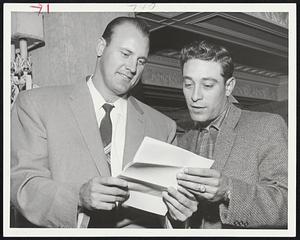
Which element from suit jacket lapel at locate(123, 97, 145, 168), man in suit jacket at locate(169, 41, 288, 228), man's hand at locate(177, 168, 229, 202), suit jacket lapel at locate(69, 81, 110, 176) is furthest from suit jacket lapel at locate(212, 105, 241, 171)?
suit jacket lapel at locate(69, 81, 110, 176)

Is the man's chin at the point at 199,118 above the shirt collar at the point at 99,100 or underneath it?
underneath

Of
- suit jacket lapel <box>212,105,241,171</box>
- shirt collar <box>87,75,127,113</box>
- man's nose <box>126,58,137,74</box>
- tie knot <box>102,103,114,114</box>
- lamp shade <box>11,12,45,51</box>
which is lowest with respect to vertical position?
suit jacket lapel <box>212,105,241,171</box>

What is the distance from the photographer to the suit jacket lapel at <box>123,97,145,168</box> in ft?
4.26

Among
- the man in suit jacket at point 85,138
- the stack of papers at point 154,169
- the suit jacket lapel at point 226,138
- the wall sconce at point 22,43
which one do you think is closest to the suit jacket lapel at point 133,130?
the man in suit jacket at point 85,138

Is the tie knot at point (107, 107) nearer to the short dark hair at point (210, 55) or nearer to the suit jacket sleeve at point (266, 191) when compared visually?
the short dark hair at point (210, 55)

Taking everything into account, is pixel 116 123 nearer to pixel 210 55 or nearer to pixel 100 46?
pixel 100 46

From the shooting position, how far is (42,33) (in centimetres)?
146

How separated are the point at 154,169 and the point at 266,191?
40 cm

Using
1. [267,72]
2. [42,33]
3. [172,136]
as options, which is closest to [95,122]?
[172,136]

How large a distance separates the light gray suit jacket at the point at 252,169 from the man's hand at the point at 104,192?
31 cm

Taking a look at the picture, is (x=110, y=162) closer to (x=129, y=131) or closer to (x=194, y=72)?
(x=129, y=131)

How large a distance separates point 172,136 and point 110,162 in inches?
9.3

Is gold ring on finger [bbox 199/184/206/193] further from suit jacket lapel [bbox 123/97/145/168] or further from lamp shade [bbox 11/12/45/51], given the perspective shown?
lamp shade [bbox 11/12/45/51]

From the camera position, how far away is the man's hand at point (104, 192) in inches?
43.4
